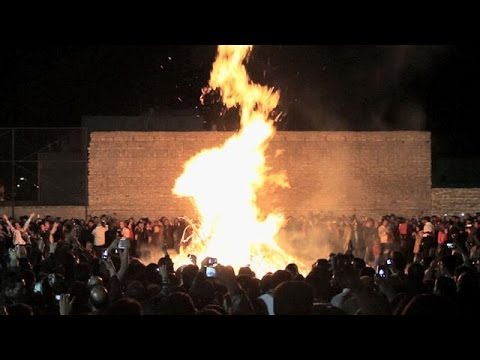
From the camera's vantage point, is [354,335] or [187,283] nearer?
[354,335]

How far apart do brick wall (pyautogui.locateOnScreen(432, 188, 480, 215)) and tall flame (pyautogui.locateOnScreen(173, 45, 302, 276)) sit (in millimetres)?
9082

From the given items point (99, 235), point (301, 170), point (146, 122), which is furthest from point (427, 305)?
point (146, 122)

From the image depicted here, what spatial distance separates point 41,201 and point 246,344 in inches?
1117

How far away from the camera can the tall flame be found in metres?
19.9

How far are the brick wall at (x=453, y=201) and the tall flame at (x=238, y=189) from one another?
908 centimetres

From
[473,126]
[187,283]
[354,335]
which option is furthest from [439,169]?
[354,335]

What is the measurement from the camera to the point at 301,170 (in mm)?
32344

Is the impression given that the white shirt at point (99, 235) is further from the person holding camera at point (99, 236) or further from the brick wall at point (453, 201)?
the brick wall at point (453, 201)

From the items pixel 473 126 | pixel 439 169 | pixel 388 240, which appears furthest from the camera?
pixel 473 126

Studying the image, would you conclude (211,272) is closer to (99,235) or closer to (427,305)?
(427,305)

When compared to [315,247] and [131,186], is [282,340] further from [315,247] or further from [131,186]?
[131,186]

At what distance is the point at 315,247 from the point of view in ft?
84.7

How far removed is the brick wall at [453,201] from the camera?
32.8 meters

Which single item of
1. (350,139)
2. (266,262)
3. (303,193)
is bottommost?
(266,262)
